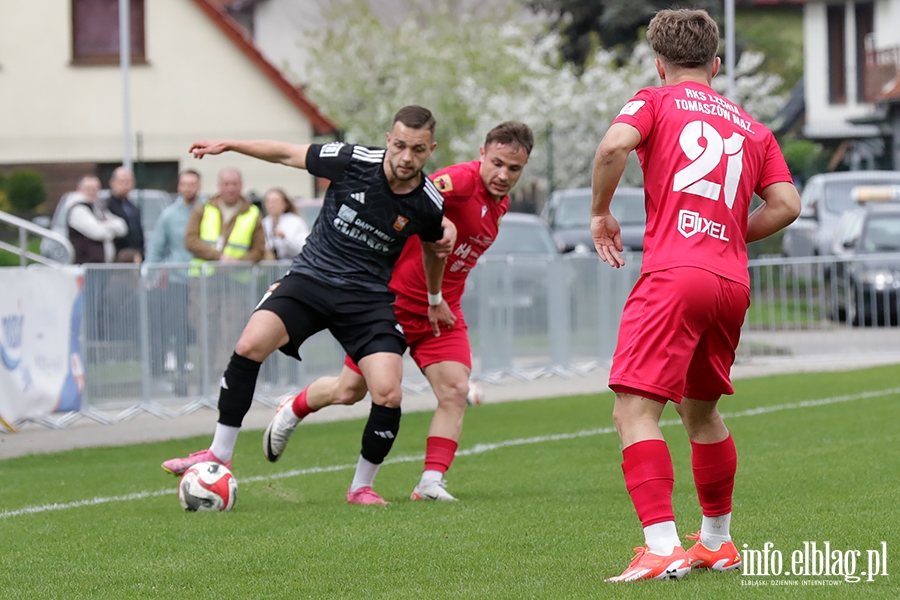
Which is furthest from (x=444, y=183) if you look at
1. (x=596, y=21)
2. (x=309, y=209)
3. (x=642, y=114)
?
(x=596, y=21)

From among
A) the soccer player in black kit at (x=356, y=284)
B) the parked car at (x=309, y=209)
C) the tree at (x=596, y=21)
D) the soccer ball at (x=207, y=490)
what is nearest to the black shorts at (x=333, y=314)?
the soccer player in black kit at (x=356, y=284)

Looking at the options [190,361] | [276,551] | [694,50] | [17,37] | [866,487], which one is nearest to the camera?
[694,50]

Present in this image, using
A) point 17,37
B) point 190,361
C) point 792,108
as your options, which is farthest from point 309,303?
point 792,108

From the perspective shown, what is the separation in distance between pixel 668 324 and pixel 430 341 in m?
3.50

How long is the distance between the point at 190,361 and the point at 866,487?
24.6ft

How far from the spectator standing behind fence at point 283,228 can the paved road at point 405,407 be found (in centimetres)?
188

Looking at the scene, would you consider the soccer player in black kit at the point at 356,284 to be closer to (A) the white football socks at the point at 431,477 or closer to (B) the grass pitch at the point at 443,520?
(A) the white football socks at the point at 431,477

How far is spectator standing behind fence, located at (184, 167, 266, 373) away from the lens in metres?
13.3

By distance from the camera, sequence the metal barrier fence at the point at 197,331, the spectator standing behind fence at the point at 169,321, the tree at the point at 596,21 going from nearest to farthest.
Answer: the metal barrier fence at the point at 197,331, the spectator standing behind fence at the point at 169,321, the tree at the point at 596,21

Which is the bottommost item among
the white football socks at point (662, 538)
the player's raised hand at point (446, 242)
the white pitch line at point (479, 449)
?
the white pitch line at point (479, 449)

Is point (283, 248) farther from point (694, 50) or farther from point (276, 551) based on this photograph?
point (694, 50)

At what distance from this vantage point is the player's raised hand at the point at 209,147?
729cm

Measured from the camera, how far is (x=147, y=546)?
6246 millimetres

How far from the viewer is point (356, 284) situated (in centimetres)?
773
